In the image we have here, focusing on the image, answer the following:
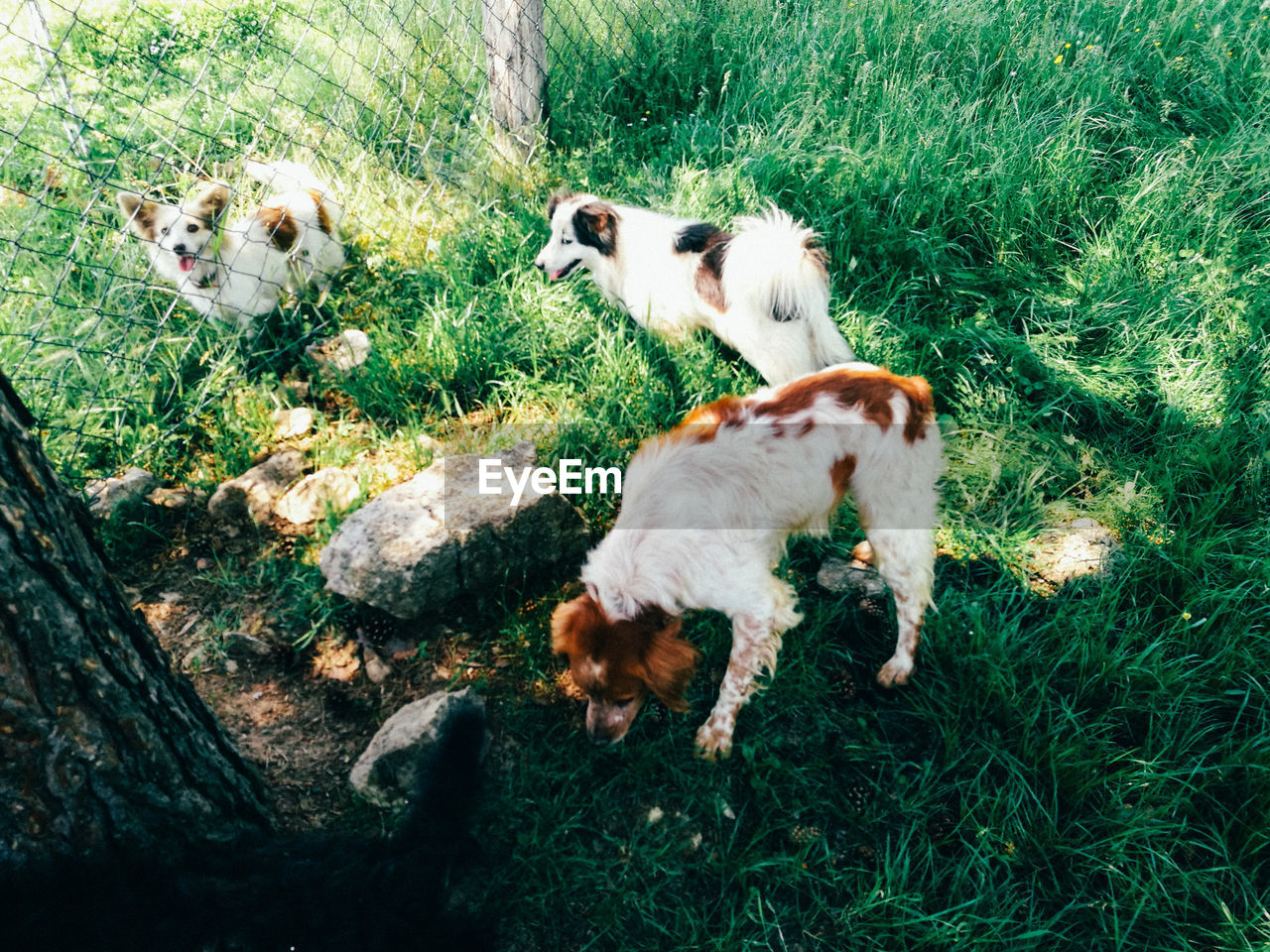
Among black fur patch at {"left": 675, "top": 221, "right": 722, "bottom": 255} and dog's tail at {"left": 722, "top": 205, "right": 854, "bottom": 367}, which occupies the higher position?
black fur patch at {"left": 675, "top": 221, "right": 722, "bottom": 255}

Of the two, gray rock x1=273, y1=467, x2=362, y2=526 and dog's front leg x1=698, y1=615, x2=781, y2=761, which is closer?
dog's front leg x1=698, y1=615, x2=781, y2=761

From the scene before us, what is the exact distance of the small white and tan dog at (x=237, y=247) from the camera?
3.16 m

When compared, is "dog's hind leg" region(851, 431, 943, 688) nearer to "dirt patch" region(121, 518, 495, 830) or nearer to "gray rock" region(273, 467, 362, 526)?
"dirt patch" region(121, 518, 495, 830)

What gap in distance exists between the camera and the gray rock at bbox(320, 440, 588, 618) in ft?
7.27

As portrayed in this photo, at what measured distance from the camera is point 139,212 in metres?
3.15

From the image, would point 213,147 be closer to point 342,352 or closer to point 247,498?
point 342,352

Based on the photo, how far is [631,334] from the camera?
327 centimetres

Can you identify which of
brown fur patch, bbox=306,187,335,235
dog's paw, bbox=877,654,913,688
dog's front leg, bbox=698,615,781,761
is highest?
brown fur patch, bbox=306,187,335,235

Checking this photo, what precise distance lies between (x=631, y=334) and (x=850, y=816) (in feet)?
6.94

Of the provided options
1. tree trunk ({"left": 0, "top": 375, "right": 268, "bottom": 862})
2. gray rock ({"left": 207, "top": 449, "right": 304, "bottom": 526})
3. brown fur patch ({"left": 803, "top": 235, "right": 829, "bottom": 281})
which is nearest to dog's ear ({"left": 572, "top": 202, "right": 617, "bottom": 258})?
brown fur patch ({"left": 803, "top": 235, "right": 829, "bottom": 281})

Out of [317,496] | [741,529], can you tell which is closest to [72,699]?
[317,496]

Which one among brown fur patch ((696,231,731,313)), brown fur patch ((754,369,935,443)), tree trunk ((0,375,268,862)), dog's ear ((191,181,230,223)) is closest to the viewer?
tree trunk ((0,375,268,862))

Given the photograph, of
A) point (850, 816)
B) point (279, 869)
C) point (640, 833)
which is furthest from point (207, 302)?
point (850, 816)

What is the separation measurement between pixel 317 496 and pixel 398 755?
1.08 meters
